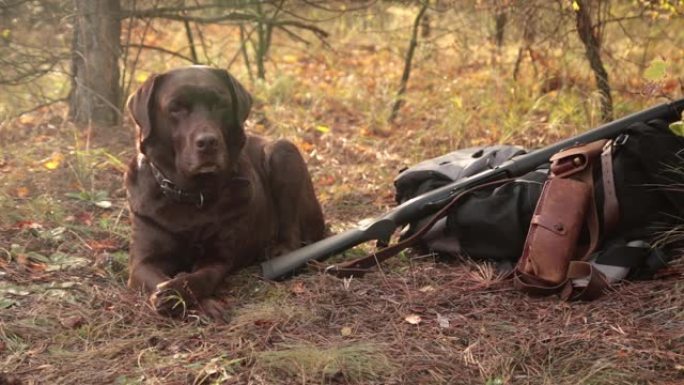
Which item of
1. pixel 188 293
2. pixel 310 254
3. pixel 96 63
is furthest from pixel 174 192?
pixel 96 63

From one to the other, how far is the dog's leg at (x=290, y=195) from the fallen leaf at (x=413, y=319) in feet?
4.21

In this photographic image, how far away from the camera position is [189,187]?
153 inches

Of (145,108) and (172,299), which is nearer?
(172,299)

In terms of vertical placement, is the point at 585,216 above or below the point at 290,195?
above

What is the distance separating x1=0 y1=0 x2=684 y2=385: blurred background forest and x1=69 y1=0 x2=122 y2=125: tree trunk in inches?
0.6

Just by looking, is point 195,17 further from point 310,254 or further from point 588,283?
point 588,283

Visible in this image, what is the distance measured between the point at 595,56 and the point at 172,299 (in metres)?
4.08

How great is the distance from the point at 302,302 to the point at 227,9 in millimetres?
3478

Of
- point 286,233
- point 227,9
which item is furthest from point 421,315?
point 227,9

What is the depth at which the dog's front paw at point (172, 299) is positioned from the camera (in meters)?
3.51

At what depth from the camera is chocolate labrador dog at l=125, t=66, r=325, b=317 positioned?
3.73 m

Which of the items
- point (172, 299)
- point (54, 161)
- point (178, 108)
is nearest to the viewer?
point (172, 299)

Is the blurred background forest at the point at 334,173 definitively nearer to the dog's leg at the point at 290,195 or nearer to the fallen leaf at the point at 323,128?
the fallen leaf at the point at 323,128

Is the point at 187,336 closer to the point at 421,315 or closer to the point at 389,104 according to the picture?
the point at 421,315
